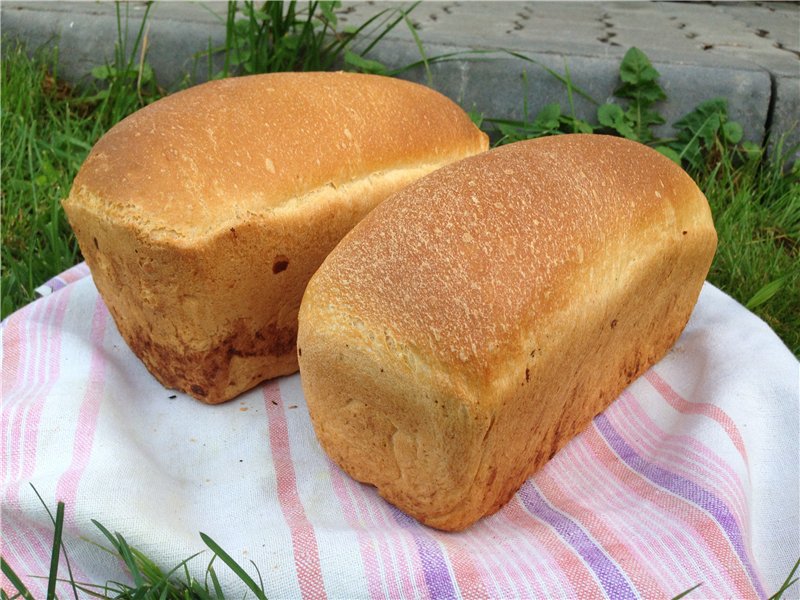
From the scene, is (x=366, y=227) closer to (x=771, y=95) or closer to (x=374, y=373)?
(x=374, y=373)

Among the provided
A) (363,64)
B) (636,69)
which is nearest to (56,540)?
(363,64)

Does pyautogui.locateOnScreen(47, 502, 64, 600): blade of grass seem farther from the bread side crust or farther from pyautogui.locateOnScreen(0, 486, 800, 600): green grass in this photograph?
the bread side crust

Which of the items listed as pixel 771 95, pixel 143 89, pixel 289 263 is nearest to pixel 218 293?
pixel 289 263

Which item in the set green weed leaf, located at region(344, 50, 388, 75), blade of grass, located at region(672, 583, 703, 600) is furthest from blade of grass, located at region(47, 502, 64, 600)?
green weed leaf, located at region(344, 50, 388, 75)

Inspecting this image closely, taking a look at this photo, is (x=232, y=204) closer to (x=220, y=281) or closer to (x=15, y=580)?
(x=220, y=281)

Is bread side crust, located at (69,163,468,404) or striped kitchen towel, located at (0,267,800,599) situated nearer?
striped kitchen towel, located at (0,267,800,599)

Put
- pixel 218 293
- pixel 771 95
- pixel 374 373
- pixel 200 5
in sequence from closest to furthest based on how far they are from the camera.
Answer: pixel 374 373, pixel 218 293, pixel 771 95, pixel 200 5

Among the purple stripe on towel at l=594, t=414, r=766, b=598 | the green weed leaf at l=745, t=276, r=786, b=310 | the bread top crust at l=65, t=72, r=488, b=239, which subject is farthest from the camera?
the green weed leaf at l=745, t=276, r=786, b=310

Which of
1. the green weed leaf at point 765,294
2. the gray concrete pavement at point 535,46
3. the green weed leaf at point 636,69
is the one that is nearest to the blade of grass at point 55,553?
the green weed leaf at point 765,294
